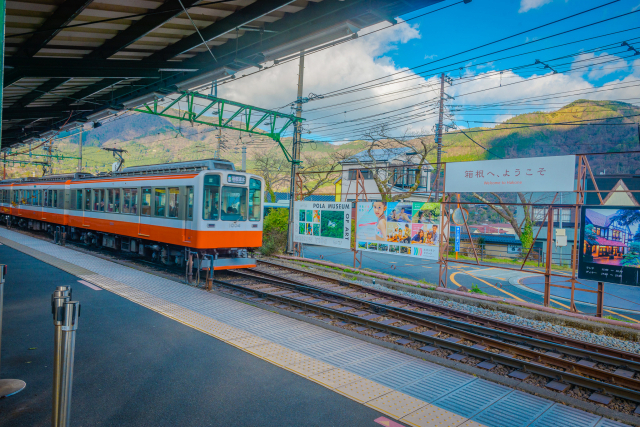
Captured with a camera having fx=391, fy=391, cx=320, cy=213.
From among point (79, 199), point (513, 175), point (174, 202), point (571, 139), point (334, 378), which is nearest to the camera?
point (334, 378)

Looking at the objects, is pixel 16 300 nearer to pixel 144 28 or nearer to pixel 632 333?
pixel 144 28

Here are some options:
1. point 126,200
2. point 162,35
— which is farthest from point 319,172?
point 162,35

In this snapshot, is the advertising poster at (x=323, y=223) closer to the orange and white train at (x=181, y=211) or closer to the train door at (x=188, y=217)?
the orange and white train at (x=181, y=211)

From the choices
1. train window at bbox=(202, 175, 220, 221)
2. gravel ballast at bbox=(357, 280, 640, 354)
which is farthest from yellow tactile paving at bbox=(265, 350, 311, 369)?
train window at bbox=(202, 175, 220, 221)

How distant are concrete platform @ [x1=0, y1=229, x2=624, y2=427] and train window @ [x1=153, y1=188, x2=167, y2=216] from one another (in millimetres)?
4765

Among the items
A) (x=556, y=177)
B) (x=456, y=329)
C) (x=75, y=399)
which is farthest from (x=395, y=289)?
(x=75, y=399)

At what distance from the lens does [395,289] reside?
11266mm

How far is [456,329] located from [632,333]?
12.0 feet

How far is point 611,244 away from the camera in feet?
27.5

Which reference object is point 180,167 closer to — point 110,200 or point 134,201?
point 134,201

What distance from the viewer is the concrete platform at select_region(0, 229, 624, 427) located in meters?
3.87

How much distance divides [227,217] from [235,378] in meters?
6.87

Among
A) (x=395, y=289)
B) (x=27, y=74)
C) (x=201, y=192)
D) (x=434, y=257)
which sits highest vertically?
(x=27, y=74)

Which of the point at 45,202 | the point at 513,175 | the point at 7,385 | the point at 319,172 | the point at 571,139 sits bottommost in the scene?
the point at 7,385
